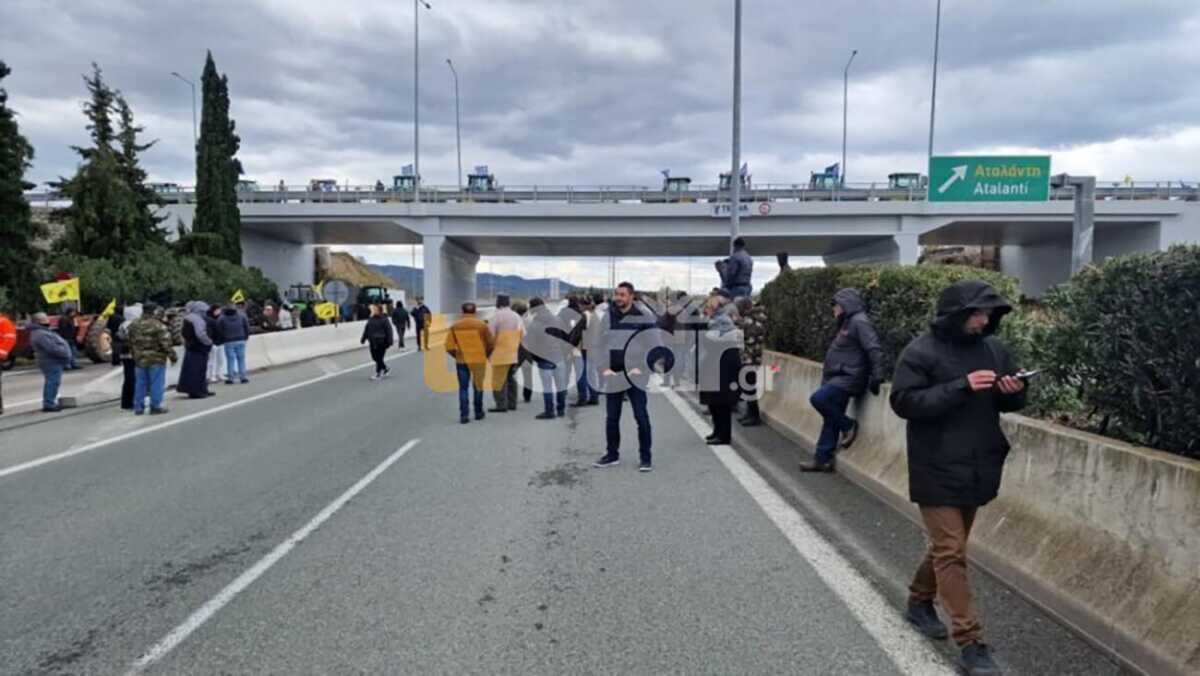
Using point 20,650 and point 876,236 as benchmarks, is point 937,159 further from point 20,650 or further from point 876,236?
point 20,650

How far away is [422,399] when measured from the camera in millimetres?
13898

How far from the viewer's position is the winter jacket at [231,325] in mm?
16469

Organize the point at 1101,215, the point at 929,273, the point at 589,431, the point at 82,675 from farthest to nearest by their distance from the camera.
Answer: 1. the point at 1101,215
2. the point at 589,431
3. the point at 929,273
4. the point at 82,675

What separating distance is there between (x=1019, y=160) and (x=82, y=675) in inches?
942

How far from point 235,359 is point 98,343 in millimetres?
8517

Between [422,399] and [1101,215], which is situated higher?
[1101,215]

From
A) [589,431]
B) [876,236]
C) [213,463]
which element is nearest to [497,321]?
[589,431]

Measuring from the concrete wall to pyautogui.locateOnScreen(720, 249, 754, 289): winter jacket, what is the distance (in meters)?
39.6

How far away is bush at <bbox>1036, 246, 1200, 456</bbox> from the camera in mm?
3854

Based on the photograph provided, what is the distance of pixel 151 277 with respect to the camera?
2925cm

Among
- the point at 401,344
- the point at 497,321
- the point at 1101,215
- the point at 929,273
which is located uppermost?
the point at 1101,215

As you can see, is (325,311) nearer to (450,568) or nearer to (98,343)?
(98,343)

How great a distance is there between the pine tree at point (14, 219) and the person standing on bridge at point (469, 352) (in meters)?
22.2

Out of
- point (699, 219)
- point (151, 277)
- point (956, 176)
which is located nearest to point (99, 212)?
point (151, 277)
